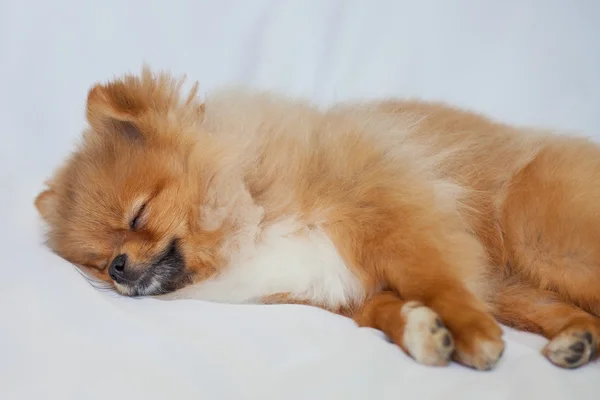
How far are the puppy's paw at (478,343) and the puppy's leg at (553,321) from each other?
0.27m

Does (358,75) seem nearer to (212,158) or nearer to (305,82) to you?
(305,82)

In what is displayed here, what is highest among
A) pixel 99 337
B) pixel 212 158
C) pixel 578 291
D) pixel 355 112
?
pixel 355 112

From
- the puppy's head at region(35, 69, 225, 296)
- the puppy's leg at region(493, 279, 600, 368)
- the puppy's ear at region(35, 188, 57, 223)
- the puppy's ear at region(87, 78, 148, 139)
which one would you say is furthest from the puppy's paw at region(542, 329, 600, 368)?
the puppy's ear at region(35, 188, 57, 223)

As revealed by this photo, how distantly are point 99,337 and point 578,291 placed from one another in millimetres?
1965

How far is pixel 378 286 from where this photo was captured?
2842mm

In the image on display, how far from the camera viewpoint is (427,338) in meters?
2.38

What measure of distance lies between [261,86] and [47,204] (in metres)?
1.42

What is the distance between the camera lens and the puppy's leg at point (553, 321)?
245cm

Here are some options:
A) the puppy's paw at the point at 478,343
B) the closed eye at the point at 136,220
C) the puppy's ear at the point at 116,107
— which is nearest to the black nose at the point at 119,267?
the closed eye at the point at 136,220

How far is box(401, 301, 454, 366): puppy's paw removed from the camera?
2.36 metres

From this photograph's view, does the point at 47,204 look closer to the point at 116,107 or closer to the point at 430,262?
the point at 116,107

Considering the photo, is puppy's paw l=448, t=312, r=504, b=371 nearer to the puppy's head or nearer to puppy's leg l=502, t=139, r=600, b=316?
puppy's leg l=502, t=139, r=600, b=316

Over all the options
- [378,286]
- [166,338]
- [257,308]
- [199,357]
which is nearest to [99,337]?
[166,338]

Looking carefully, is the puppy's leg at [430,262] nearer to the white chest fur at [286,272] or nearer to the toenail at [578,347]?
the white chest fur at [286,272]
